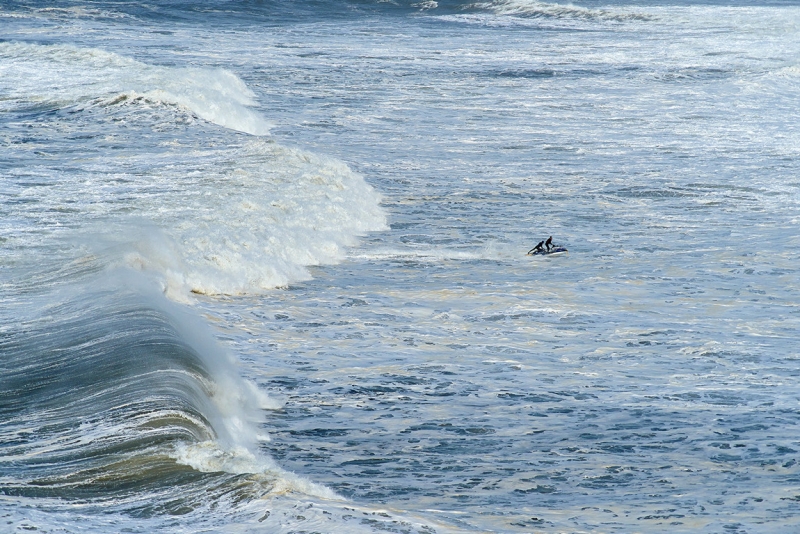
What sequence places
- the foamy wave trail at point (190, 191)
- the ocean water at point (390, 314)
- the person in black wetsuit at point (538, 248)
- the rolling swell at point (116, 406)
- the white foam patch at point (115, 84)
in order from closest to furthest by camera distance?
the rolling swell at point (116, 406) < the ocean water at point (390, 314) < the foamy wave trail at point (190, 191) < the person in black wetsuit at point (538, 248) < the white foam patch at point (115, 84)

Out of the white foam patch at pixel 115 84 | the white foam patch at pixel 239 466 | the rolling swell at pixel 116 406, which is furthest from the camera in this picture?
the white foam patch at pixel 115 84

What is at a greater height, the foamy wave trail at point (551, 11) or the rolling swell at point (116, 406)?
the foamy wave trail at point (551, 11)

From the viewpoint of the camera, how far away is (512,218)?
14.2m

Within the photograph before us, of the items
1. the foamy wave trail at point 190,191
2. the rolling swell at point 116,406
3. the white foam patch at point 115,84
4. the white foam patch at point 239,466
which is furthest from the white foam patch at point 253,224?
the white foam patch at point 115,84

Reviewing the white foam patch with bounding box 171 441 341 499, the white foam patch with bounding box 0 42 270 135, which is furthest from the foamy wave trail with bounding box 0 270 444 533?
the white foam patch with bounding box 0 42 270 135

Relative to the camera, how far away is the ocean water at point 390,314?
19.8ft

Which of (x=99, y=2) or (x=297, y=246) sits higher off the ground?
(x=99, y=2)

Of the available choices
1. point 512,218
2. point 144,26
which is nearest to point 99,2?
point 144,26

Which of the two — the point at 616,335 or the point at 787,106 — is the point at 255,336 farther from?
the point at 787,106

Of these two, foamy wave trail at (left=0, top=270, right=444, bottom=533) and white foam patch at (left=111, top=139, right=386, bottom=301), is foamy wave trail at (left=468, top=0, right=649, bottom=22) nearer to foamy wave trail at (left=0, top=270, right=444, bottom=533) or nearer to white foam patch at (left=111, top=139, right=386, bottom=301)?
white foam patch at (left=111, top=139, right=386, bottom=301)

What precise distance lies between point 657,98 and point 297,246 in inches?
635

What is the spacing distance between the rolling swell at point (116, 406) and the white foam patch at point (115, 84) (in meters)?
12.0

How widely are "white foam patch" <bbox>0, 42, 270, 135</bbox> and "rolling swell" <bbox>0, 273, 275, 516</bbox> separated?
39.5 feet

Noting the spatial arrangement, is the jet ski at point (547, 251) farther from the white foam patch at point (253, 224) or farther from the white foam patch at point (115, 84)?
the white foam patch at point (115, 84)
